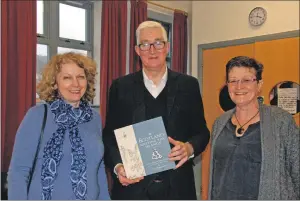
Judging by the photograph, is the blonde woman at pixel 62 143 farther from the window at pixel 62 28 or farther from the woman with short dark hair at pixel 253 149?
the window at pixel 62 28

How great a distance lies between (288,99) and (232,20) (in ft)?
4.98

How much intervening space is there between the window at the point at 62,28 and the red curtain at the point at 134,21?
1.97 ft

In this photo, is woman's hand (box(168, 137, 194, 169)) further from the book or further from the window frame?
the window frame

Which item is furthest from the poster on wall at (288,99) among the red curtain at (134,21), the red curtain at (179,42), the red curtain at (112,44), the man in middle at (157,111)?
the man in middle at (157,111)

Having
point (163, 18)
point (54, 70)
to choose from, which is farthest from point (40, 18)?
point (54, 70)

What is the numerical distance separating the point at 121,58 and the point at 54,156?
3.34 m

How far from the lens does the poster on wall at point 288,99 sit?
4.69 m

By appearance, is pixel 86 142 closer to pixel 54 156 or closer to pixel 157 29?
pixel 54 156

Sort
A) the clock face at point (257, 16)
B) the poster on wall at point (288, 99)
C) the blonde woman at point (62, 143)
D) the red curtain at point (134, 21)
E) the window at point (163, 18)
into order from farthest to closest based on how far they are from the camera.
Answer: the window at point (163, 18) < the red curtain at point (134, 21) < the clock face at point (257, 16) < the poster on wall at point (288, 99) < the blonde woman at point (62, 143)

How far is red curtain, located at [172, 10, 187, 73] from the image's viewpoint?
6145 millimetres

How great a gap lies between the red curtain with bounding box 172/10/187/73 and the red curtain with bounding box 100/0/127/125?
1248 mm

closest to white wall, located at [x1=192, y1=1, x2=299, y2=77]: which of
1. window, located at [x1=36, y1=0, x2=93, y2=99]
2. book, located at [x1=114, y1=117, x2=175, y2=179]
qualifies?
window, located at [x1=36, y1=0, x2=93, y2=99]

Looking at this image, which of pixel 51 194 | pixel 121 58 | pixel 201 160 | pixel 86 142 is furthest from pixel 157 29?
pixel 201 160

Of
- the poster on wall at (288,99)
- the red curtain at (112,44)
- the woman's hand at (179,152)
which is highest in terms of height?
the red curtain at (112,44)
